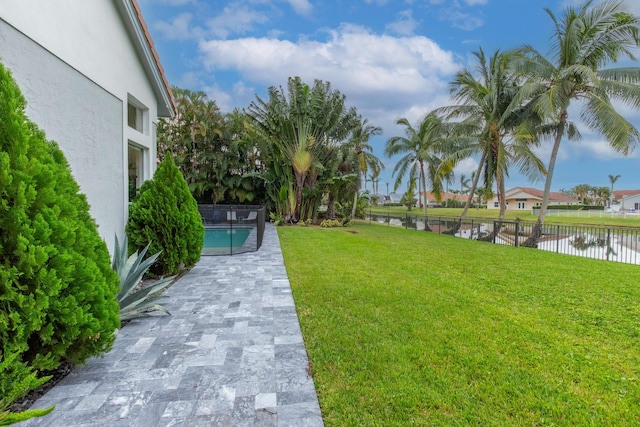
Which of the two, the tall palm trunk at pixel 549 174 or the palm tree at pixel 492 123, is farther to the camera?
the palm tree at pixel 492 123

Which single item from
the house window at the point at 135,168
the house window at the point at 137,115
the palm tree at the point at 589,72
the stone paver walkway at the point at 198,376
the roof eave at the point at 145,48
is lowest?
the stone paver walkway at the point at 198,376

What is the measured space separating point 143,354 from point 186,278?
119 inches

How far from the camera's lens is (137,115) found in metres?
6.53

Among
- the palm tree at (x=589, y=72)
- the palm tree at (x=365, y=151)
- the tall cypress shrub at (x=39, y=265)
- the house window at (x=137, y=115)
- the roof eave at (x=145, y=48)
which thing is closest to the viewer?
the tall cypress shrub at (x=39, y=265)

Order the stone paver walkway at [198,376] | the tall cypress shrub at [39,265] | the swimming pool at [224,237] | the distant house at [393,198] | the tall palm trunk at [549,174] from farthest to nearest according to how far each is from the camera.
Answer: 1. the distant house at [393,198]
2. the tall palm trunk at [549,174]
3. the swimming pool at [224,237]
4. the stone paver walkway at [198,376]
5. the tall cypress shrub at [39,265]

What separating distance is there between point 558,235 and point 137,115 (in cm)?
1371

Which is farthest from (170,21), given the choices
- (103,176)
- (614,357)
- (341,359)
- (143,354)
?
(614,357)

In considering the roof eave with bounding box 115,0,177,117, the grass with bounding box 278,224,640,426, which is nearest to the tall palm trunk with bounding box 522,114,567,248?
the grass with bounding box 278,224,640,426

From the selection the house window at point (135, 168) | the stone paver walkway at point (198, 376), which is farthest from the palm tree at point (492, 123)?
the house window at point (135, 168)

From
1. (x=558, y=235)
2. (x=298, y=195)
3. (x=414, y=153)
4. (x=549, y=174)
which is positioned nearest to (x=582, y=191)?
(x=414, y=153)

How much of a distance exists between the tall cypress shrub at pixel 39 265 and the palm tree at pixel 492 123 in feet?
48.0

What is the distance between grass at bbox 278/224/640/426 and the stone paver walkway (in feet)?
0.83

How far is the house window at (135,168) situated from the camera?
686cm

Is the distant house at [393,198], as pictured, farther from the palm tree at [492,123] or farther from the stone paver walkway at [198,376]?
the stone paver walkway at [198,376]
